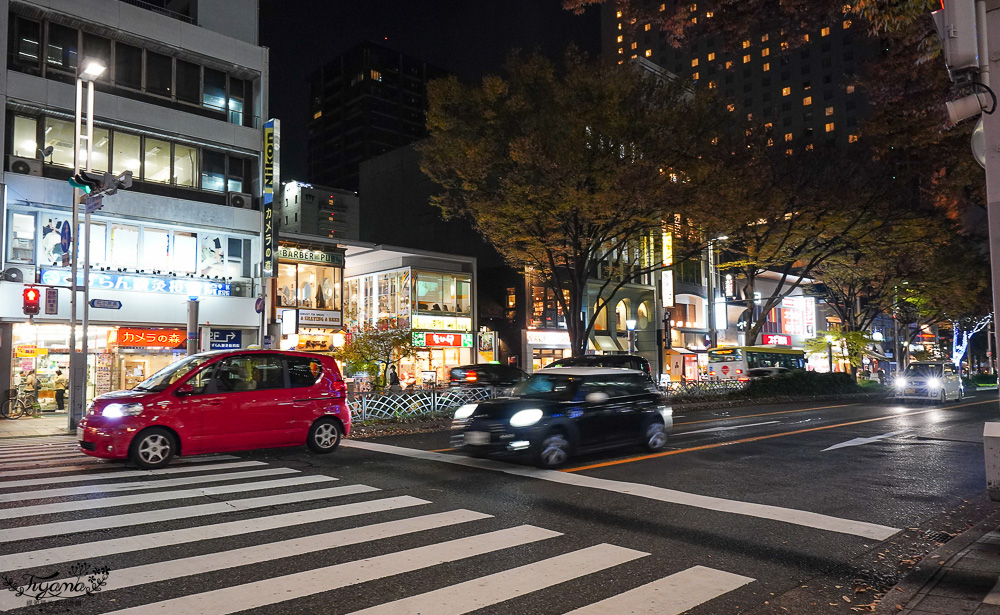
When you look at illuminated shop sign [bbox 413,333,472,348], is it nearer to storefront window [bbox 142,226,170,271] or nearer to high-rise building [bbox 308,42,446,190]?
storefront window [bbox 142,226,170,271]

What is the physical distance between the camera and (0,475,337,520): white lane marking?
7.78 meters

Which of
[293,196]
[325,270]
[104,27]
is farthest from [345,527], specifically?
[293,196]

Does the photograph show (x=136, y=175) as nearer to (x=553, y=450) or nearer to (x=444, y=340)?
(x=444, y=340)

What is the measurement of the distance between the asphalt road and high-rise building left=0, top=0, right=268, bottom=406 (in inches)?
506

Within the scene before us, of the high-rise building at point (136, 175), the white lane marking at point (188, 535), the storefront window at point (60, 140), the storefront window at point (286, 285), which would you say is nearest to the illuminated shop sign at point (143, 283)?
the high-rise building at point (136, 175)

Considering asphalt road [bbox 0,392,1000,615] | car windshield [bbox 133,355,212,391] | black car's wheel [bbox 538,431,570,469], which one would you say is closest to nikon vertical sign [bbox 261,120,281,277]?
asphalt road [bbox 0,392,1000,615]

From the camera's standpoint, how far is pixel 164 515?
7.57 meters

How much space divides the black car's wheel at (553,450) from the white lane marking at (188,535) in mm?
2970

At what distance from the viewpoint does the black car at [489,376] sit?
27297 mm

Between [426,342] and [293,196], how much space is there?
100.0 ft

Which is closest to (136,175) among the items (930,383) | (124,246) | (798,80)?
(124,246)

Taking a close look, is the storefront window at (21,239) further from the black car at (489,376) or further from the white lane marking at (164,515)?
the white lane marking at (164,515)

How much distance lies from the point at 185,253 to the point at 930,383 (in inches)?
1298

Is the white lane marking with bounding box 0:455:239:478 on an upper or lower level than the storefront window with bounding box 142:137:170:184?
lower
